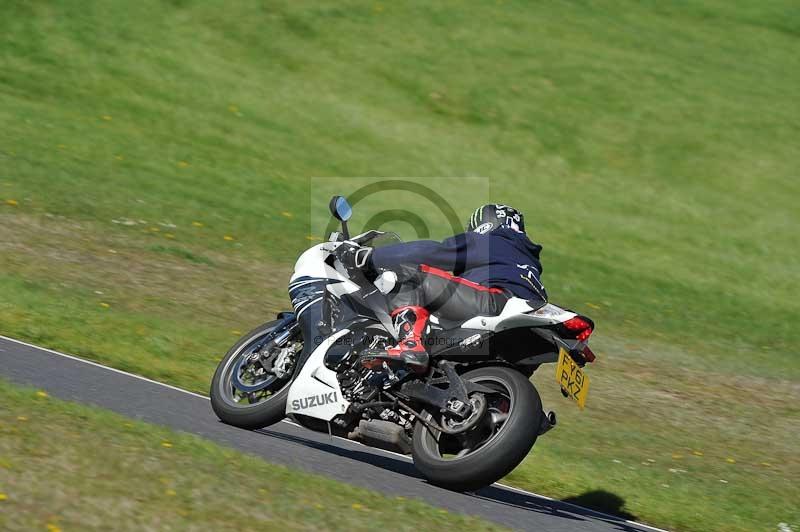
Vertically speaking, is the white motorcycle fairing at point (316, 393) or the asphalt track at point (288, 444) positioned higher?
the white motorcycle fairing at point (316, 393)

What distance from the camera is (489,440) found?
6832 millimetres

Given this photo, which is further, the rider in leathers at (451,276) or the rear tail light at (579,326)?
the rider in leathers at (451,276)

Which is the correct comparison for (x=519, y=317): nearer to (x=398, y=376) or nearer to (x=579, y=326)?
(x=579, y=326)

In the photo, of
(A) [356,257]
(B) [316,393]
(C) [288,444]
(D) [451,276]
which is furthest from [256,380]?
(D) [451,276]

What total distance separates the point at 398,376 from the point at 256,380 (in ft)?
4.04

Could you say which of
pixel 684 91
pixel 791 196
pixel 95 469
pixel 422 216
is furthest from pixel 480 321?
pixel 684 91

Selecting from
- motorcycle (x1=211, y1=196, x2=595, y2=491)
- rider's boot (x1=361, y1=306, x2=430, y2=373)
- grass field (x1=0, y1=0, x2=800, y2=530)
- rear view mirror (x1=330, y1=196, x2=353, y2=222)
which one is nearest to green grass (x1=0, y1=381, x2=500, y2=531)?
motorcycle (x1=211, y1=196, x2=595, y2=491)

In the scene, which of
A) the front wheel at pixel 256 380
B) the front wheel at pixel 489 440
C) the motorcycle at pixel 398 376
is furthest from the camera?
the front wheel at pixel 256 380

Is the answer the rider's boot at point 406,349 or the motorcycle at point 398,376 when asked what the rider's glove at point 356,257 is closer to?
the motorcycle at point 398,376

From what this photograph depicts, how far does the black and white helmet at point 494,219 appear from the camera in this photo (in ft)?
25.3

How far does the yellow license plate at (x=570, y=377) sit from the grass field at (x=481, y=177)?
1.90m

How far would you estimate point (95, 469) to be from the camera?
5906 millimetres

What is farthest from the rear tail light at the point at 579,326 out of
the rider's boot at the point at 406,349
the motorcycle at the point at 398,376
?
the rider's boot at the point at 406,349

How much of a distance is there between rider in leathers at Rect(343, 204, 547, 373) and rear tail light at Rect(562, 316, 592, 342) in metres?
0.55
